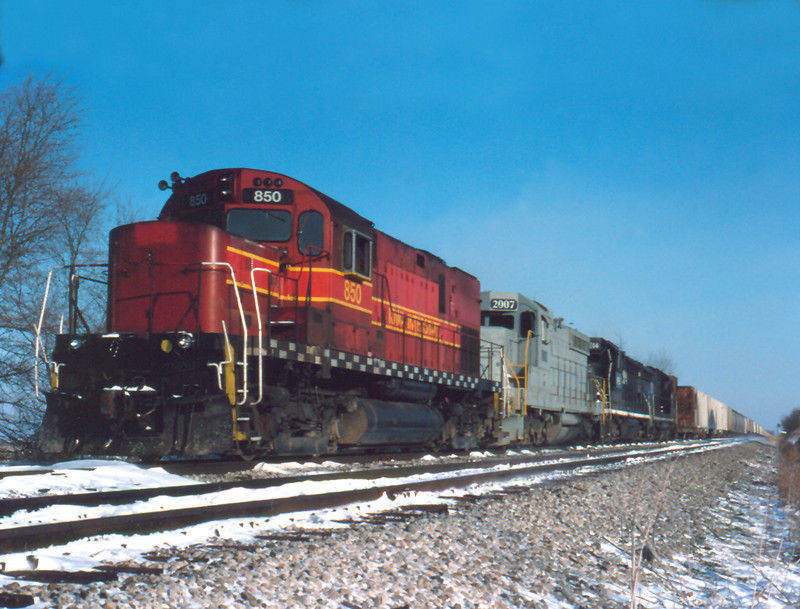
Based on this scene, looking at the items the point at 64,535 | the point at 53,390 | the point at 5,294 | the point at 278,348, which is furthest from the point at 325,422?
the point at 5,294

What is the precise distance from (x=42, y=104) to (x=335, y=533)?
1395 centimetres

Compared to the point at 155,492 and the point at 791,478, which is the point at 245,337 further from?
the point at 791,478

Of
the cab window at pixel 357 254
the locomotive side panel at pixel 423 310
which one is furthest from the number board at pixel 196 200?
the locomotive side panel at pixel 423 310

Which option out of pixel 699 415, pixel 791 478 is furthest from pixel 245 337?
pixel 699 415

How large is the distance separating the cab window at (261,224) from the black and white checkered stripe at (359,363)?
164 centimetres

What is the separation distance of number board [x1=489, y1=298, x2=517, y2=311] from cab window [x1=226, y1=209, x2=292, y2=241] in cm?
897

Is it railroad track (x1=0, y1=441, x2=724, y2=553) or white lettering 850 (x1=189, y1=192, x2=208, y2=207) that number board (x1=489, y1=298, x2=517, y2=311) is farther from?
white lettering 850 (x1=189, y1=192, x2=208, y2=207)

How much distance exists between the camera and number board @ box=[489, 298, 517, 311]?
60.4 feet

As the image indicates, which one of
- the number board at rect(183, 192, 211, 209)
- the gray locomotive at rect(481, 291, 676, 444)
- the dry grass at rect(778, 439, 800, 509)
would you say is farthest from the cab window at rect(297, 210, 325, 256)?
the gray locomotive at rect(481, 291, 676, 444)

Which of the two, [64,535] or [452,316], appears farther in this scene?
[452,316]

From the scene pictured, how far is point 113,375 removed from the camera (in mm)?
8758

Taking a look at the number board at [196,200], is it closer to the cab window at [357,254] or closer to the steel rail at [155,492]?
the cab window at [357,254]

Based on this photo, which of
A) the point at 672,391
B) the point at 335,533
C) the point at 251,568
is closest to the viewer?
the point at 251,568

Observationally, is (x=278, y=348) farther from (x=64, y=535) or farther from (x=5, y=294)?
(x=5, y=294)
